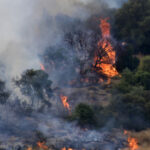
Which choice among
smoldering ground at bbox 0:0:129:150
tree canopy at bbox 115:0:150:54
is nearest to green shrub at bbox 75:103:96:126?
smoldering ground at bbox 0:0:129:150

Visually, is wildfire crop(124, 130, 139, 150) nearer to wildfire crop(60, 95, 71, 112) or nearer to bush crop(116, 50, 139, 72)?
wildfire crop(60, 95, 71, 112)

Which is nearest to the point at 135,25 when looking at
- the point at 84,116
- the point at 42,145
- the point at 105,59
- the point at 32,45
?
the point at 105,59

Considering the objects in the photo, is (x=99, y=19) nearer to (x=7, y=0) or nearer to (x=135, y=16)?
(x=135, y=16)

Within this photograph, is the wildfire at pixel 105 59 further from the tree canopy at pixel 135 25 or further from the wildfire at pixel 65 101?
the wildfire at pixel 65 101

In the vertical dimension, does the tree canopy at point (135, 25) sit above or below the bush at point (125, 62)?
above

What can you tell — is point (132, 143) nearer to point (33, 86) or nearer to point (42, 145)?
point (42, 145)

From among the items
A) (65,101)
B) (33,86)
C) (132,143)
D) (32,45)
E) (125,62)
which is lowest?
(132,143)

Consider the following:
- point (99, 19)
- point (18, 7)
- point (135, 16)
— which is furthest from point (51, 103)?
point (135, 16)

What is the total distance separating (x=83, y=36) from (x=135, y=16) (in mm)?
7932

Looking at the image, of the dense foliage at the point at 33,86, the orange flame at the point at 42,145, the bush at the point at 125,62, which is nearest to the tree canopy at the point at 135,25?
the bush at the point at 125,62

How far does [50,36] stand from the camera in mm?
22109

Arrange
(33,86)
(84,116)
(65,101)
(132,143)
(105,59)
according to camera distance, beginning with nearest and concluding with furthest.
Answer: (132,143), (84,116), (33,86), (65,101), (105,59)

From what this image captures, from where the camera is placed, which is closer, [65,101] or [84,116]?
[84,116]

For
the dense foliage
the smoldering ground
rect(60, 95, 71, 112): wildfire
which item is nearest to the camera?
the smoldering ground
